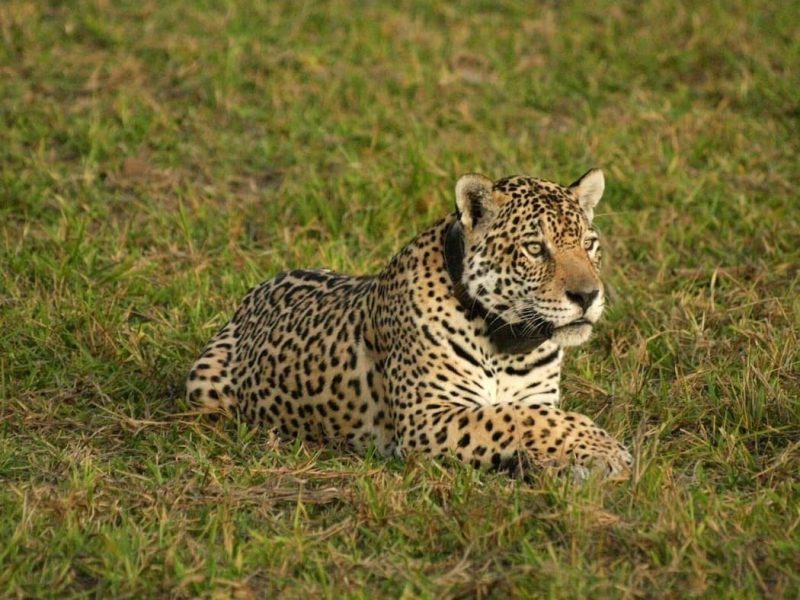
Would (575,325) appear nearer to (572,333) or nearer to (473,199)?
(572,333)

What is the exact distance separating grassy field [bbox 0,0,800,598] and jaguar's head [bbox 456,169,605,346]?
65cm

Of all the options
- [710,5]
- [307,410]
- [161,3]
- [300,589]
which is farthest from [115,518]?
[710,5]

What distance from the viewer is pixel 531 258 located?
23.4 ft

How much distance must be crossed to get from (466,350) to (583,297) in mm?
655

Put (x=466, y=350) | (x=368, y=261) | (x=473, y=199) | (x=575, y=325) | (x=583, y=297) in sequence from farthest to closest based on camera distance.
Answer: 1. (x=368, y=261)
2. (x=466, y=350)
3. (x=473, y=199)
4. (x=575, y=325)
5. (x=583, y=297)

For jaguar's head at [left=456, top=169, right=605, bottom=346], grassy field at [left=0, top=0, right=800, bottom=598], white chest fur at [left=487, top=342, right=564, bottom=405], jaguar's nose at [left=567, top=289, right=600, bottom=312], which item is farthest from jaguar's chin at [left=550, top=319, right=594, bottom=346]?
grassy field at [left=0, top=0, right=800, bottom=598]

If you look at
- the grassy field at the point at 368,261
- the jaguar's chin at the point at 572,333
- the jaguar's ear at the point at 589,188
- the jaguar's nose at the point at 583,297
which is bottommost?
the grassy field at the point at 368,261

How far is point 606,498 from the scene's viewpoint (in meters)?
6.38

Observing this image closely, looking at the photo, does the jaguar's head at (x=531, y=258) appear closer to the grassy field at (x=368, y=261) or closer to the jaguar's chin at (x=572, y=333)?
the jaguar's chin at (x=572, y=333)

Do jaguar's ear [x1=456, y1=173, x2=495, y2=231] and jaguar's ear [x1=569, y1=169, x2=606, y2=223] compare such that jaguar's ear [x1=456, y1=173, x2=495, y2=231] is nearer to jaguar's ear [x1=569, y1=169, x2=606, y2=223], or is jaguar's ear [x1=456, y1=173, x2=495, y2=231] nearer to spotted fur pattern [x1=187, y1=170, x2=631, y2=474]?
spotted fur pattern [x1=187, y1=170, x2=631, y2=474]

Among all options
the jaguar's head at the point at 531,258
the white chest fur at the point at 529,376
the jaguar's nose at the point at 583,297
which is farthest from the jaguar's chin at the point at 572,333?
the white chest fur at the point at 529,376

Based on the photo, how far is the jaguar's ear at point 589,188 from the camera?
754 centimetres

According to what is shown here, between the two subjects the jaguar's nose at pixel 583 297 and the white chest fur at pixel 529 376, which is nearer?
the jaguar's nose at pixel 583 297

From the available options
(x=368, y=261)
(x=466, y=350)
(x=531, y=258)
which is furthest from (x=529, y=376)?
(x=368, y=261)
